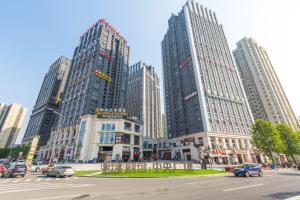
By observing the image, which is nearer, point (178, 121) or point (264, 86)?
point (178, 121)

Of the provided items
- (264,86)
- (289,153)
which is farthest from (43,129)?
(264,86)

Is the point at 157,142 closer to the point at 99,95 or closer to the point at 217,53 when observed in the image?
the point at 99,95

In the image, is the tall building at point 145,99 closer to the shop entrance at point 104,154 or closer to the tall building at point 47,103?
the tall building at point 47,103

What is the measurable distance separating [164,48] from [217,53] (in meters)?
36.4

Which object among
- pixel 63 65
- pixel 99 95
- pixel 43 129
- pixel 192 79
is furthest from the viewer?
pixel 63 65

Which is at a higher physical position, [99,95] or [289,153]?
[99,95]

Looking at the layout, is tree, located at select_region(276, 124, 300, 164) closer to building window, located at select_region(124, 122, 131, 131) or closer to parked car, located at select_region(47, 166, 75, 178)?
building window, located at select_region(124, 122, 131, 131)

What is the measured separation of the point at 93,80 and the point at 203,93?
53.0 m

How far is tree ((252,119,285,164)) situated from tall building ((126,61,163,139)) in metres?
76.5

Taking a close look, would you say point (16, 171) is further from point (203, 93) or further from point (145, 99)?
point (145, 99)

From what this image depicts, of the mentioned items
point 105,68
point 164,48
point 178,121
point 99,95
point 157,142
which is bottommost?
point 157,142

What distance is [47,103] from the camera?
12025cm

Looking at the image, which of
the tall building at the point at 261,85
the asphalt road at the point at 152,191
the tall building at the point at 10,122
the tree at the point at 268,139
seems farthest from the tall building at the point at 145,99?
the tall building at the point at 10,122

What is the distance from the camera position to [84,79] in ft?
273
